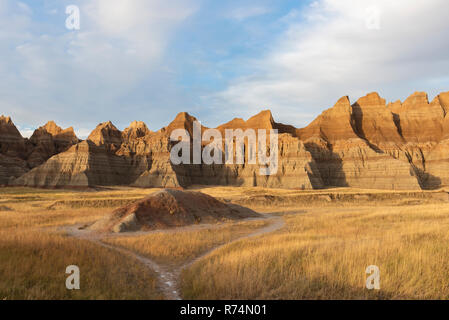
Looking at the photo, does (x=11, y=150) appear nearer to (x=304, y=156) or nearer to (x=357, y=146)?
(x=304, y=156)

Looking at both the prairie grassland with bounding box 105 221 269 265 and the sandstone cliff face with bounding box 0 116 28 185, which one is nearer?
the prairie grassland with bounding box 105 221 269 265

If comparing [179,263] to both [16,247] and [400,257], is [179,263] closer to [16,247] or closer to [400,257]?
[16,247]

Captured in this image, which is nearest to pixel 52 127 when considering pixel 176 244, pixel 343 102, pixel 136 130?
pixel 136 130

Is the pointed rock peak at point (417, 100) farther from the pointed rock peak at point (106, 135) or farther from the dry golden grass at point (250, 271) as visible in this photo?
the dry golden grass at point (250, 271)

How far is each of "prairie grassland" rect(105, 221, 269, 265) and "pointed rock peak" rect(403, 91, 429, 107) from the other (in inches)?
4812

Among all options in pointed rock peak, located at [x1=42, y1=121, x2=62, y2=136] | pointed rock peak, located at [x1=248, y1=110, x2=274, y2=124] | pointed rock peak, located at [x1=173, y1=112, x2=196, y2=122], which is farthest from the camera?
pointed rock peak, located at [x1=173, y1=112, x2=196, y2=122]

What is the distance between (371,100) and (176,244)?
125 metres

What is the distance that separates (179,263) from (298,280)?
526cm

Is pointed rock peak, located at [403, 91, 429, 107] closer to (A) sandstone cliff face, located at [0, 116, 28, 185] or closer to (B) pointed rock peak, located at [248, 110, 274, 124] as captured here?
(B) pointed rock peak, located at [248, 110, 274, 124]

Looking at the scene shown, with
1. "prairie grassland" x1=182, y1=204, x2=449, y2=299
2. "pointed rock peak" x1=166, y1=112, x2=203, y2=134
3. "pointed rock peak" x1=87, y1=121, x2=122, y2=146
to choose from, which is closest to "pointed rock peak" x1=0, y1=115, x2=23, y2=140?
"pointed rock peak" x1=87, y1=121, x2=122, y2=146

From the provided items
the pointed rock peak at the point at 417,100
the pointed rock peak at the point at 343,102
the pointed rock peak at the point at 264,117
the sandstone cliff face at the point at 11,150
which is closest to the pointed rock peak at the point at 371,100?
the pointed rock peak at the point at 343,102

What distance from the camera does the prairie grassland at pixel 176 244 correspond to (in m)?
12.5

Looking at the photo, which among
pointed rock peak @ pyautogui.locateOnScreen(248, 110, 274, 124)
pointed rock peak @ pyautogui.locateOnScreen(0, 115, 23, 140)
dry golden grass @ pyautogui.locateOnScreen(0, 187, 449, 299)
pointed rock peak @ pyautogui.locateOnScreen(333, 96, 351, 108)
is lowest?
dry golden grass @ pyautogui.locateOnScreen(0, 187, 449, 299)

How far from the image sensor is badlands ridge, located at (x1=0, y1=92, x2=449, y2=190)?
86375mm
